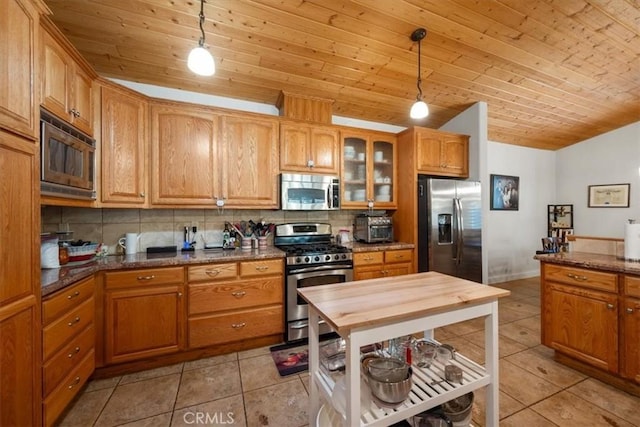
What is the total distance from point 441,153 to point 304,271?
2365 mm

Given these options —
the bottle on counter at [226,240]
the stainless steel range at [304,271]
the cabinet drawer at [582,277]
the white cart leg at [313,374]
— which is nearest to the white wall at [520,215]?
the cabinet drawer at [582,277]

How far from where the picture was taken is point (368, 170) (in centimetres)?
332

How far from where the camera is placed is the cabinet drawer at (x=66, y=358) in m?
1.44

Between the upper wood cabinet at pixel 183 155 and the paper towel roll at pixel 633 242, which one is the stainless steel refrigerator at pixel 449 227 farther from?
the upper wood cabinet at pixel 183 155

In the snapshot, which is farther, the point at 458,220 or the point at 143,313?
the point at 458,220

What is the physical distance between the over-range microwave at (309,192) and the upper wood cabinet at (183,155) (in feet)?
2.27

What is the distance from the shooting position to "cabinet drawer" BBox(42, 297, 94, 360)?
4.74 feet

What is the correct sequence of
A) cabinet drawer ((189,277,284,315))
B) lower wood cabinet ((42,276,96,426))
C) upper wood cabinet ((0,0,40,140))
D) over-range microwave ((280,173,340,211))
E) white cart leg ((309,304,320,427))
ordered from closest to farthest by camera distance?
upper wood cabinet ((0,0,40,140)) → white cart leg ((309,304,320,427)) → lower wood cabinet ((42,276,96,426)) → cabinet drawer ((189,277,284,315)) → over-range microwave ((280,173,340,211))

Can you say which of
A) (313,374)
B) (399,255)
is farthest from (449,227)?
(313,374)

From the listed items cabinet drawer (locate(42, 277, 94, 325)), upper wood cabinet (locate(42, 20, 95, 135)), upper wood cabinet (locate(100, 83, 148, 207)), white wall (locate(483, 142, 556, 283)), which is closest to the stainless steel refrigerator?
white wall (locate(483, 142, 556, 283))

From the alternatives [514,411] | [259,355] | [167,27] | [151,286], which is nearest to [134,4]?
[167,27]

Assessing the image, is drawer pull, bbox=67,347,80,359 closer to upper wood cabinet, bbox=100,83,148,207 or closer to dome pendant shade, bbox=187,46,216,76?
upper wood cabinet, bbox=100,83,148,207

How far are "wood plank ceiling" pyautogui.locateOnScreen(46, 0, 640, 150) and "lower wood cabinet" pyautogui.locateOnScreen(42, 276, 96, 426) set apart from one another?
1999 mm

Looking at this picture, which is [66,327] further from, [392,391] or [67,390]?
[392,391]
